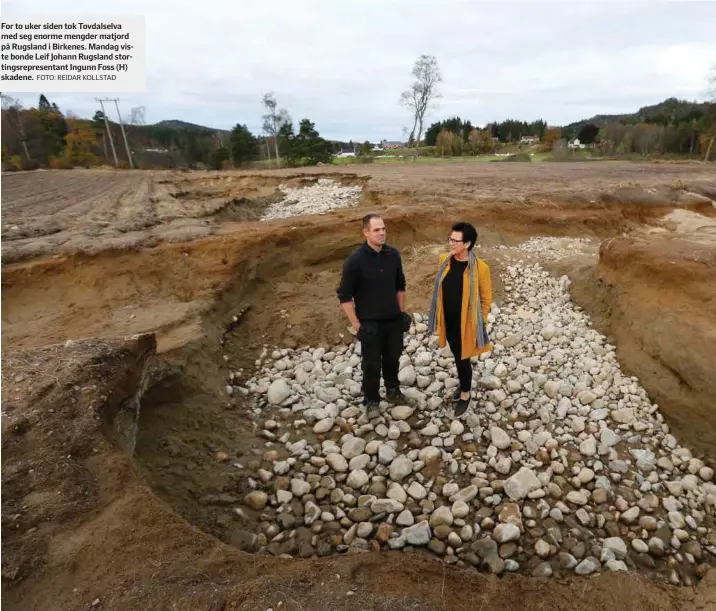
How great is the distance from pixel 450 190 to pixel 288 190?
8.59 m

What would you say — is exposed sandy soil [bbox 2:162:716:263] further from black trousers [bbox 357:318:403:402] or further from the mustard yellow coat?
the mustard yellow coat

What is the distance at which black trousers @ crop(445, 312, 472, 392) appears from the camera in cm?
373

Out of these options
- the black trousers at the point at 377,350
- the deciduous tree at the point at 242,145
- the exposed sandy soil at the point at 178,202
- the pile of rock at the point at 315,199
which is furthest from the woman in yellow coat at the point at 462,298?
the deciduous tree at the point at 242,145

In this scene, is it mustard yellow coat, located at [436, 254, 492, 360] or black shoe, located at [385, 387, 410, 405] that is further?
black shoe, located at [385, 387, 410, 405]

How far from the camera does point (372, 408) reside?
4.19 metres

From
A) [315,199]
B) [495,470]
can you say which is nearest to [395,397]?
[495,470]

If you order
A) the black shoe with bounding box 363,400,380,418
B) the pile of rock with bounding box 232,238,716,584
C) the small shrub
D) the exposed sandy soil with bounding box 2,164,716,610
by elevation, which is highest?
the small shrub

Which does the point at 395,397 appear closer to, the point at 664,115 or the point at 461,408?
the point at 461,408

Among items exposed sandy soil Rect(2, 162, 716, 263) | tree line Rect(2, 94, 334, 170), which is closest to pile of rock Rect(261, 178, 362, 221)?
exposed sandy soil Rect(2, 162, 716, 263)

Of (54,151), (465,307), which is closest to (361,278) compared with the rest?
(465,307)

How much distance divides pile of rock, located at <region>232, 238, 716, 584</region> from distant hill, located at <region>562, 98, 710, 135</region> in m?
44.7

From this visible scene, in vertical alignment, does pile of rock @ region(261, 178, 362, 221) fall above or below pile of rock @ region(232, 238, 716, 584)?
above

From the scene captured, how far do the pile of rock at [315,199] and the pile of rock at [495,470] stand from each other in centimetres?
922

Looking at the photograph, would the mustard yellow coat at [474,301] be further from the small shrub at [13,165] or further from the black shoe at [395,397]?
the small shrub at [13,165]
